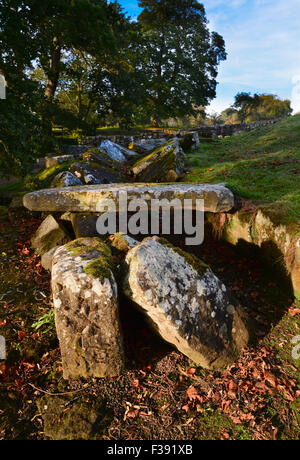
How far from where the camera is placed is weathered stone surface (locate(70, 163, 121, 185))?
738 cm

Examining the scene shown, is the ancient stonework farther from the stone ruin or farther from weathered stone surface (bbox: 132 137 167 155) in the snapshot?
weathered stone surface (bbox: 132 137 167 155)

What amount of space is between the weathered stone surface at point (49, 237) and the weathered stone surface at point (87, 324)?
2.60 m

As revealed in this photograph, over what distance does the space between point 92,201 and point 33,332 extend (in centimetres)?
276

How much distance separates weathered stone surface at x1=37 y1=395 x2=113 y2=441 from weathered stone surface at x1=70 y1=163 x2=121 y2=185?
564 cm

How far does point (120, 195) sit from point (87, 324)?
9.31 ft

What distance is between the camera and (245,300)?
14.3 ft

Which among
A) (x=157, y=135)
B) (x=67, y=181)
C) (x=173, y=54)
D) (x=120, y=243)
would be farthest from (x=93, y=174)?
(x=173, y=54)

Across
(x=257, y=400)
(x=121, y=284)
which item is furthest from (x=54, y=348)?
(x=257, y=400)

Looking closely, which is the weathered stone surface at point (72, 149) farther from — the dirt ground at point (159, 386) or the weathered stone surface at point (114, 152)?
the dirt ground at point (159, 386)

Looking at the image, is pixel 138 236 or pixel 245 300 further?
pixel 138 236

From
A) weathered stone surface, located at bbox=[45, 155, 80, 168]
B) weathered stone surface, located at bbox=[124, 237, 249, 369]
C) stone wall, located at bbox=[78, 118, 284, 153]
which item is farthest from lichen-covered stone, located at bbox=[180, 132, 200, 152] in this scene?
weathered stone surface, located at bbox=[124, 237, 249, 369]

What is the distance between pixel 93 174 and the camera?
7566mm
